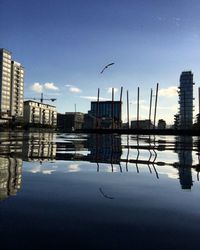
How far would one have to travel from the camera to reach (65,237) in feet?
15.1

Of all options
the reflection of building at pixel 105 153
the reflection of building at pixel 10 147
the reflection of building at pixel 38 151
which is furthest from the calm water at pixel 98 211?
the reflection of building at pixel 10 147

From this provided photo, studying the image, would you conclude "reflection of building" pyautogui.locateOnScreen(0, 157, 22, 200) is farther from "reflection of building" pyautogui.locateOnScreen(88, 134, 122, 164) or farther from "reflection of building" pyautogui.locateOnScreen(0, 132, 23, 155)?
"reflection of building" pyautogui.locateOnScreen(0, 132, 23, 155)

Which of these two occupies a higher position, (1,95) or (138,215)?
(1,95)

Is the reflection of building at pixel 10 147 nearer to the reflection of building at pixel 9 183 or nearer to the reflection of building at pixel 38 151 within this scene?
the reflection of building at pixel 38 151

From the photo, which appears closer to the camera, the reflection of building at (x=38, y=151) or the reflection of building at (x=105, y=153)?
the reflection of building at (x=38, y=151)

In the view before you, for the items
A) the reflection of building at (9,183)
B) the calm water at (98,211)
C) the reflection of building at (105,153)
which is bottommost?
the calm water at (98,211)

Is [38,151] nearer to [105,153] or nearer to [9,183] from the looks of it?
[105,153]

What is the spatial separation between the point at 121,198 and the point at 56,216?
205 centimetres

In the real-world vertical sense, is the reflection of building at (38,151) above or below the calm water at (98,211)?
above

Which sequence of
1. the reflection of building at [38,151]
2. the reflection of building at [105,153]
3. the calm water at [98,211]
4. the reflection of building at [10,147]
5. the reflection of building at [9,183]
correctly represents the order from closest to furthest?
the calm water at [98,211] → the reflection of building at [9,183] → the reflection of building at [38,151] → the reflection of building at [105,153] → the reflection of building at [10,147]

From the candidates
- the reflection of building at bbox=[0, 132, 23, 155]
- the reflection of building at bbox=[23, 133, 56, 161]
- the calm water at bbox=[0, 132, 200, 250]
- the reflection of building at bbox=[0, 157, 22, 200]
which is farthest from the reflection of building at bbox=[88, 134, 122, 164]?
the reflection of building at bbox=[0, 157, 22, 200]

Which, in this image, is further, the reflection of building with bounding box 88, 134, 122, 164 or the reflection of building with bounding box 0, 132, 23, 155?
the reflection of building with bounding box 0, 132, 23, 155

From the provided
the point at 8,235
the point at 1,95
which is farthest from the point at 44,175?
the point at 1,95

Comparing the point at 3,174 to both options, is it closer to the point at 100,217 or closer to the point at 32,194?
the point at 32,194
